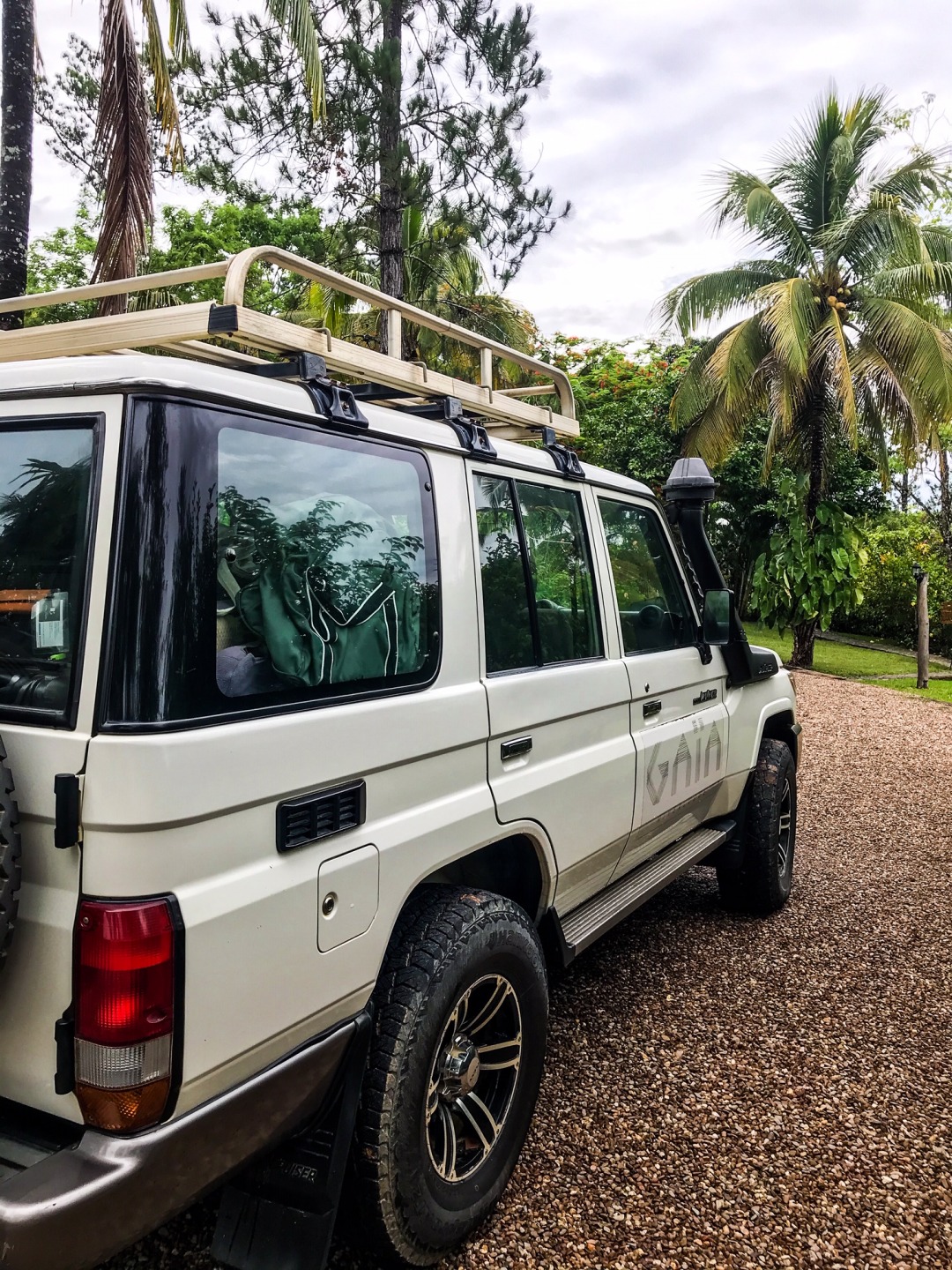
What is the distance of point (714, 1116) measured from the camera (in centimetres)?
302

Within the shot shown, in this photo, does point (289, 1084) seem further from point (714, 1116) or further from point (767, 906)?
point (767, 906)

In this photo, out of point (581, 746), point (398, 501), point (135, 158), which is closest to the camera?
point (398, 501)

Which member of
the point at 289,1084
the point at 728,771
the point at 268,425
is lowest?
the point at 289,1084

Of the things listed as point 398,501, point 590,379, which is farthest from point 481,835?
point 590,379

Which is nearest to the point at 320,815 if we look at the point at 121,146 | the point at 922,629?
the point at 121,146

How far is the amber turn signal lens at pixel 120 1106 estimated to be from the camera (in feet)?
5.28

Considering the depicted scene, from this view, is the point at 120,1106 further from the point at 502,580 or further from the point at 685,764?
the point at 685,764

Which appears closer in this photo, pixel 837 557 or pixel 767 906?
pixel 767 906

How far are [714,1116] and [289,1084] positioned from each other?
1.75m

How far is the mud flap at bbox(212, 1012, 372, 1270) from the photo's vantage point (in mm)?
1929

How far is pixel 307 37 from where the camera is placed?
7.67 metres

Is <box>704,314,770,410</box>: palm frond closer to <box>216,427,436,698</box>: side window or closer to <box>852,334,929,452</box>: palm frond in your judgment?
<box>852,334,929,452</box>: palm frond

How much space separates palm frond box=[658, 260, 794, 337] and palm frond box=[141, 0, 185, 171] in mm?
8556

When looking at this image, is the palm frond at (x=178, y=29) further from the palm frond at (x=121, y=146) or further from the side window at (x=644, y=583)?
the side window at (x=644, y=583)
